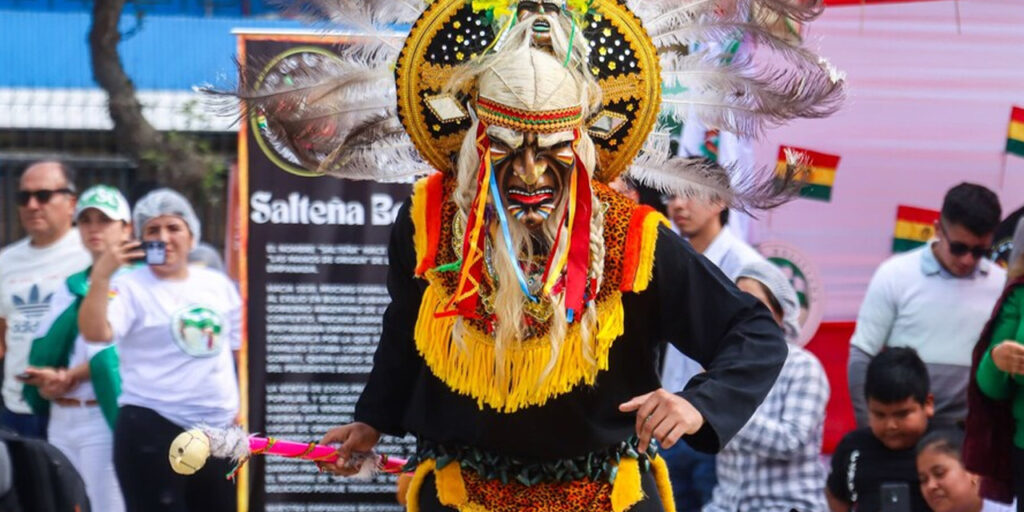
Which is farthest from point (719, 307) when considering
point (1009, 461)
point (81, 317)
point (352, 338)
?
point (81, 317)

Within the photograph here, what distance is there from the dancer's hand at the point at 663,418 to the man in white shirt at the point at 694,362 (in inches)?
107

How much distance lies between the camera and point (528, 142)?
3529mm

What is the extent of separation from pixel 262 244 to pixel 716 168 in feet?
10.4

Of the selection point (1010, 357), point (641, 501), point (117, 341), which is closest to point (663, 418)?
point (641, 501)

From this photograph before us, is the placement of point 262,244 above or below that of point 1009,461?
above

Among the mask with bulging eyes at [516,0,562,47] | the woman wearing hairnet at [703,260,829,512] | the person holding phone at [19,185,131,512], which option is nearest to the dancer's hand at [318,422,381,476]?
the mask with bulging eyes at [516,0,562,47]

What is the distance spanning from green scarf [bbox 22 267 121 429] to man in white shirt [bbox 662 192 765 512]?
7.95ft

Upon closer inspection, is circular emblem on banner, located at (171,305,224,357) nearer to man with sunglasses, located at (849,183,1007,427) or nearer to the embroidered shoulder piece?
man with sunglasses, located at (849,183,1007,427)

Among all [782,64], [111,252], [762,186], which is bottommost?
[111,252]

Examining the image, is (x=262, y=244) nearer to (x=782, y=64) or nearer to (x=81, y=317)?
(x=81, y=317)

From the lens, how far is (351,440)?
4.03m

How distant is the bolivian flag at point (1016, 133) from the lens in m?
6.66

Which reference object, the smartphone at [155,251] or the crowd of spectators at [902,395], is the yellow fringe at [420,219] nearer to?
the crowd of spectators at [902,395]

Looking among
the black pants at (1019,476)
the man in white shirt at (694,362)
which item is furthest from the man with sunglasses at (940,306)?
the black pants at (1019,476)
